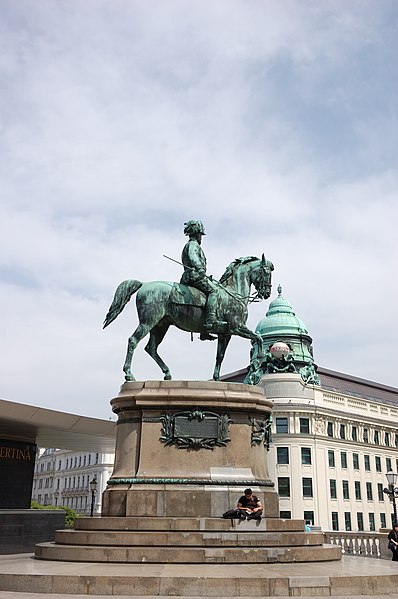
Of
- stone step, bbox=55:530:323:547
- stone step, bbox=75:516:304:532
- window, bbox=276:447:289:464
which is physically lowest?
stone step, bbox=55:530:323:547

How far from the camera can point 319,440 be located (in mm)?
70875

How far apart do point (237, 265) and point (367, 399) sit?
67.3 m

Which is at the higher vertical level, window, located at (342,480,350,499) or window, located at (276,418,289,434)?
window, located at (276,418,289,434)

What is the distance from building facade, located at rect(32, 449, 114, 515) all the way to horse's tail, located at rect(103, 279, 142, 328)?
9257 cm

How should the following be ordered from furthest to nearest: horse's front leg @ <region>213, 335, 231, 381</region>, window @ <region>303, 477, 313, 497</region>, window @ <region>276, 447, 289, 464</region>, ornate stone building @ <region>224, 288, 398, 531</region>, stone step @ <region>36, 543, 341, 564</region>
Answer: window @ <region>276, 447, 289, 464</region> → ornate stone building @ <region>224, 288, 398, 531</region> → window @ <region>303, 477, 313, 497</region> → horse's front leg @ <region>213, 335, 231, 381</region> → stone step @ <region>36, 543, 341, 564</region>

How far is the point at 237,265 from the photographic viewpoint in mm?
16984

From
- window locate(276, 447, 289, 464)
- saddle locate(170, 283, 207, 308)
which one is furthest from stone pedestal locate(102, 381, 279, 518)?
window locate(276, 447, 289, 464)

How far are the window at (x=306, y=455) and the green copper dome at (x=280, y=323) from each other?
13416mm

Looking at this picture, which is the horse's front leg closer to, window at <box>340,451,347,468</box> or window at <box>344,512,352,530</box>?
window at <box>344,512,352,530</box>

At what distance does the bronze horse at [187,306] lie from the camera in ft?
52.7

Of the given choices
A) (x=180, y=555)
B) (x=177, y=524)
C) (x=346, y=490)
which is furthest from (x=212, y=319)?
(x=346, y=490)

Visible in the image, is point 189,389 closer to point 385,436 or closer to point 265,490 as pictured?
point 265,490

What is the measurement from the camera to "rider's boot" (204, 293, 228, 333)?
1590 centimetres

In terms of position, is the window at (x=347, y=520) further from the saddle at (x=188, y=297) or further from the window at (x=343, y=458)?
the saddle at (x=188, y=297)
